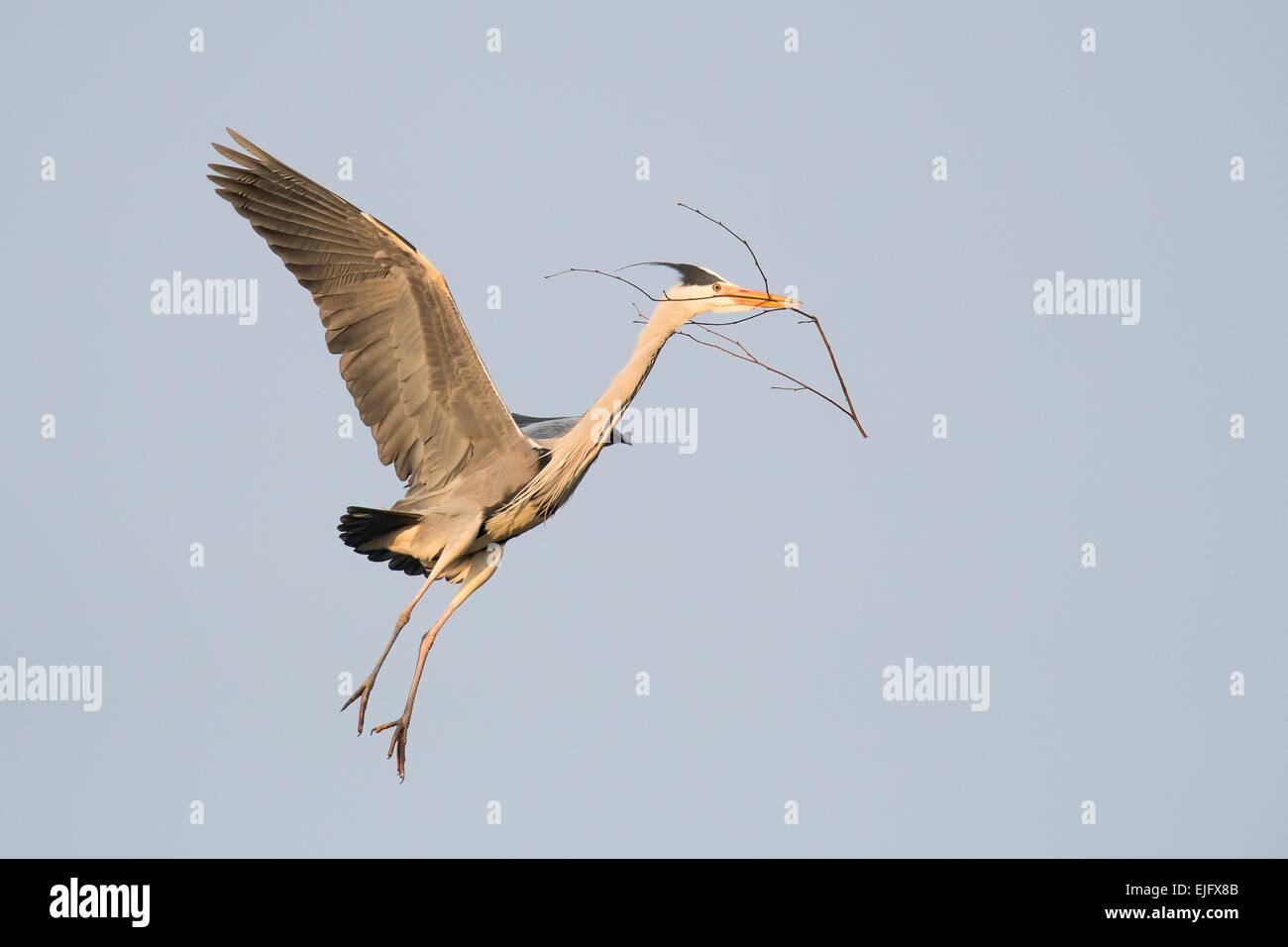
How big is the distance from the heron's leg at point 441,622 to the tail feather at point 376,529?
0.41 m

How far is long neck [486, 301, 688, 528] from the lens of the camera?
1409cm

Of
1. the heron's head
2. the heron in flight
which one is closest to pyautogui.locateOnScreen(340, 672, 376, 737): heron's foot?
the heron in flight

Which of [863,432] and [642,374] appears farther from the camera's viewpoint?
[642,374]

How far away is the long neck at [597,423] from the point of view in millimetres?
14094

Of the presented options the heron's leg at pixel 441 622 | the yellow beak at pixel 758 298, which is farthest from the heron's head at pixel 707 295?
the heron's leg at pixel 441 622

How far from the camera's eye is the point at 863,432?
11.2 metres

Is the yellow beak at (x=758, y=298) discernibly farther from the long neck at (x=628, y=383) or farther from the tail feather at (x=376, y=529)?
the tail feather at (x=376, y=529)

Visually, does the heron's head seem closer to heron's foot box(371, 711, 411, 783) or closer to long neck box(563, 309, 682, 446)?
long neck box(563, 309, 682, 446)

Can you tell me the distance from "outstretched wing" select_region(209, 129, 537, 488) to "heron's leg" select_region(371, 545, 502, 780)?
1027mm

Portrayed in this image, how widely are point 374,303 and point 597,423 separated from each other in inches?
70.9
